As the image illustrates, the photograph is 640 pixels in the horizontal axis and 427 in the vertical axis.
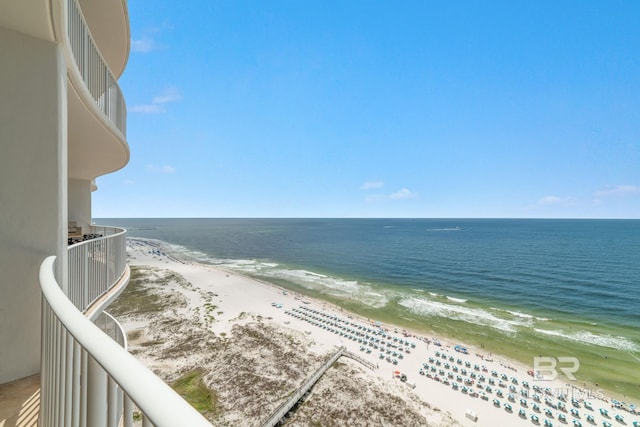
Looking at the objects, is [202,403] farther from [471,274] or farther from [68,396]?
[471,274]

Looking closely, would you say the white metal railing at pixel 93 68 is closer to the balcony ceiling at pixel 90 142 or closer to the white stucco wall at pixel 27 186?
the balcony ceiling at pixel 90 142

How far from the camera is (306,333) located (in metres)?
22.6

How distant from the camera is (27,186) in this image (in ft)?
12.3

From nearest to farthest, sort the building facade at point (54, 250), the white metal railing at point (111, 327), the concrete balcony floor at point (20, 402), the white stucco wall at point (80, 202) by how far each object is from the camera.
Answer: the building facade at point (54, 250) → the concrete balcony floor at point (20, 402) → the white metal railing at point (111, 327) → the white stucco wall at point (80, 202)

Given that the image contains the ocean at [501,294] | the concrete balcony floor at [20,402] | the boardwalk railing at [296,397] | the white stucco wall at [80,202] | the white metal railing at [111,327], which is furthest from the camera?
the ocean at [501,294]

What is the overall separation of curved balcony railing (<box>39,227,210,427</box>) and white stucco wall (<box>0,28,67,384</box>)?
1.50 m

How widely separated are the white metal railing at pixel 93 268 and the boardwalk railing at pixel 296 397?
33.8ft

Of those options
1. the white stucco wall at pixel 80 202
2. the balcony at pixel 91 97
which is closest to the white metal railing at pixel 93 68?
the balcony at pixel 91 97

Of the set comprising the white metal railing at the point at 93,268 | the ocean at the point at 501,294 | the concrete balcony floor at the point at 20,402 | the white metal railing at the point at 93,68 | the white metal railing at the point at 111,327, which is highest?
the white metal railing at the point at 93,68

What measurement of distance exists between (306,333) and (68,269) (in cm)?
2048

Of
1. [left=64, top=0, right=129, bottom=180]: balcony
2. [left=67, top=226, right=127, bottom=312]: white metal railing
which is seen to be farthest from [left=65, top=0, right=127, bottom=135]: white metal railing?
[left=67, top=226, right=127, bottom=312]: white metal railing

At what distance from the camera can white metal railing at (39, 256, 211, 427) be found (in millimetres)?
770

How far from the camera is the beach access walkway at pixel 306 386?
12.8m

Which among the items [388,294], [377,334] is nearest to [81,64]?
[377,334]
